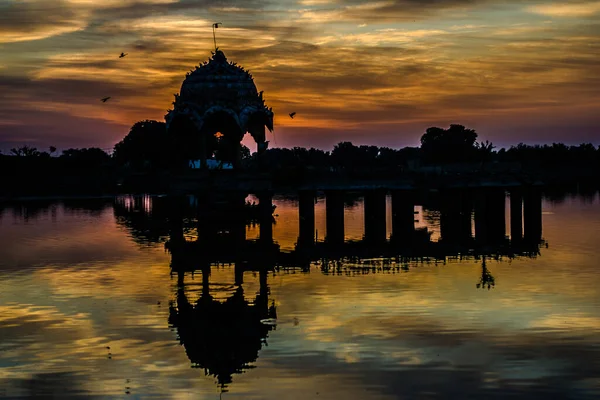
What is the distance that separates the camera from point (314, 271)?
161 feet

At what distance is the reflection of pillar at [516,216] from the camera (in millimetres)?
70250

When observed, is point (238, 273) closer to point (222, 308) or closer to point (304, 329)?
point (222, 308)

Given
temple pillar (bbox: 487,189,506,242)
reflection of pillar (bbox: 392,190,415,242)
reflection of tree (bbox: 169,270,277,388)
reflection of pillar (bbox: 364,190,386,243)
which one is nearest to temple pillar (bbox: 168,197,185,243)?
reflection of pillar (bbox: 364,190,386,243)

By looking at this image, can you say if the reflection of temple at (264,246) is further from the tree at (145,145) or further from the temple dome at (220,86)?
the tree at (145,145)

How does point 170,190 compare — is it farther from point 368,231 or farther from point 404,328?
point 404,328

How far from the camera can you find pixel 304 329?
110 feet

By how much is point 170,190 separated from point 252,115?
15.8 metres

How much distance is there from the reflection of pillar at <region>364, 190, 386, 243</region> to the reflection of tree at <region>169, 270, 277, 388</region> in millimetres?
27869

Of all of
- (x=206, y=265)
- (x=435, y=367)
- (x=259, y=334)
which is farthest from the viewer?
(x=206, y=265)

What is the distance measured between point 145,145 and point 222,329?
13575 centimetres

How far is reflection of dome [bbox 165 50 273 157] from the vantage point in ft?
291

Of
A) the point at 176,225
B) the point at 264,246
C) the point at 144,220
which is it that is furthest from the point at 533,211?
the point at 144,220

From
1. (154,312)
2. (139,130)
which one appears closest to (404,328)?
(154,312)

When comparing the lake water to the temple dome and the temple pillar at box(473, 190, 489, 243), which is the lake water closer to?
the temple pillar at box(473, 190, 489, 243)
